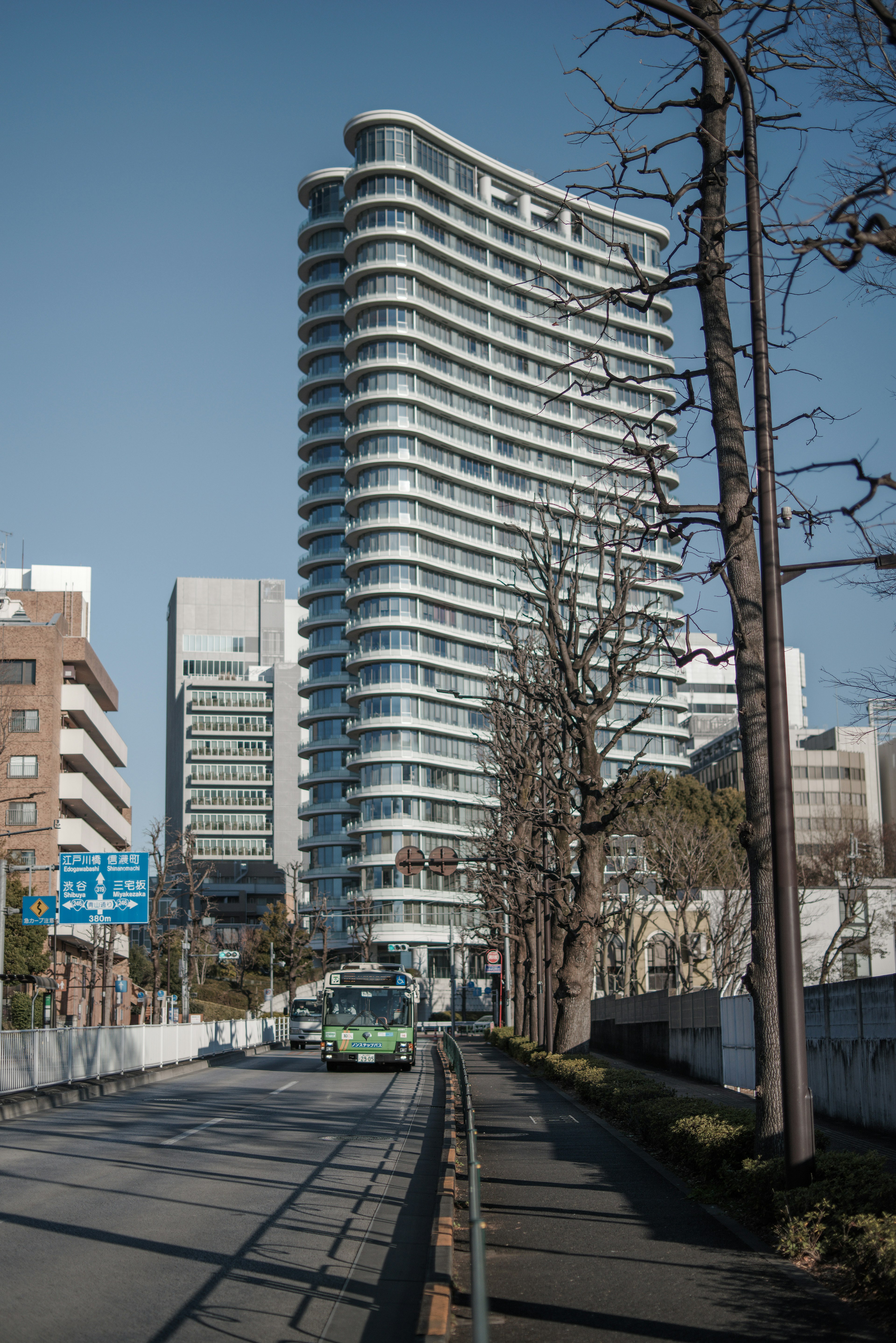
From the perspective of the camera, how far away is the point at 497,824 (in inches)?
1913

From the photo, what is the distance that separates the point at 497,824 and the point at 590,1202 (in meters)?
36.6

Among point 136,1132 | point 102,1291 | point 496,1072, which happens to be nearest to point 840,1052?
point 136,1132

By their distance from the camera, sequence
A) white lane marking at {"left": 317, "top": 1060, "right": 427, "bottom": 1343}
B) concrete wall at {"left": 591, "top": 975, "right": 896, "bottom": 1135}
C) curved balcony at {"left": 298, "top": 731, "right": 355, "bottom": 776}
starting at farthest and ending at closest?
1. curved balcony at {"left": 298, "top": 731, "right": 355, "bottom": 776}
2. concrete wall at {"left": 591, "top": 975, "right": 896, "bottom": 1135}
3. white lane marking at {"left": 317, "top": 1060, "right": 427, "bottom": 1343}

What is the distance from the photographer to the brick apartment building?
66.8 meters

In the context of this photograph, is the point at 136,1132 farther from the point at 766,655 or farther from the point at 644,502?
the point at 766,655

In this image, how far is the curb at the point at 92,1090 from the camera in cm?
2317

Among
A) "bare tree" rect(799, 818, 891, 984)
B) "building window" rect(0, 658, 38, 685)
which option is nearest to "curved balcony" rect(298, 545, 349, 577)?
"building window" rect(0, 658, 38, 685)

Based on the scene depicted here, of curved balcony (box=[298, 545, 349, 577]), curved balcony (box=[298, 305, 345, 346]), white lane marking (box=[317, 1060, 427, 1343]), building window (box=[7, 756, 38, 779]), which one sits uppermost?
curved balcony (box=[298, 305, 345, 346])

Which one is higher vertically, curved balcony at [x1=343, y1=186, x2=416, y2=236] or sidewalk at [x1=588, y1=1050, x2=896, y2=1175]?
curved balcony at [x1=343, y1=186, x2=416, y2=236]

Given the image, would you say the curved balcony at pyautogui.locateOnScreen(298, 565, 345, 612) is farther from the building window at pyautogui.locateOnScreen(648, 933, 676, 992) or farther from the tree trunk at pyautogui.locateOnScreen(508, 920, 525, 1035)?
the tree trunk at pyautogui.locateOnScreen(508, 920, 525, 1035)

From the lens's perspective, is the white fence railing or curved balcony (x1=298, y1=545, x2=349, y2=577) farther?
curved balcony (x1=298, y1=545, x2=349, y2=577)

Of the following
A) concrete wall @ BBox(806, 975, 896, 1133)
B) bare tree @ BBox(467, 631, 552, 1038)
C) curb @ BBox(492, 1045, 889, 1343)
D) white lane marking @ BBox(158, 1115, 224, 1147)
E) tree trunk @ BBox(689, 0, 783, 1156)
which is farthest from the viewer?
bare tree @ BBox(467, 631, 552, 1038)

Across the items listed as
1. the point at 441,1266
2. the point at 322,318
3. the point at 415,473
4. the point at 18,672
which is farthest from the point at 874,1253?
the point at 322,318

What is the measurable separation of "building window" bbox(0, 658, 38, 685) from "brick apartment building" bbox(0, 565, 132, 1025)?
51 millimetres
